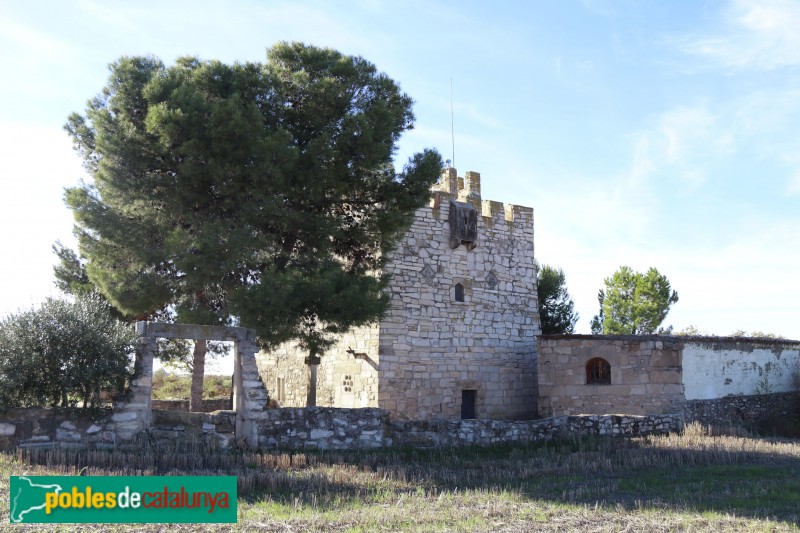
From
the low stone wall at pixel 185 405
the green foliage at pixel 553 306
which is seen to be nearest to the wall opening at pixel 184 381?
the low stone wall at pixel 185 405

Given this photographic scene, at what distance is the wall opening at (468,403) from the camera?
17500 mm

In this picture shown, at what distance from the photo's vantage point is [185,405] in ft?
61.7

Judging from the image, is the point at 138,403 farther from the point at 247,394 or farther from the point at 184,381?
Answer: the point at 184,381

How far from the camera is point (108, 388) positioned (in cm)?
1108

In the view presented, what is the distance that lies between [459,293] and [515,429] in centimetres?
480

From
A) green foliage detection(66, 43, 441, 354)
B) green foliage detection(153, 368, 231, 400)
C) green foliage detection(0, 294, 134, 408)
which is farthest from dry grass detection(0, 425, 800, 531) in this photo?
green foliage detection(153, 368, 231, 400)

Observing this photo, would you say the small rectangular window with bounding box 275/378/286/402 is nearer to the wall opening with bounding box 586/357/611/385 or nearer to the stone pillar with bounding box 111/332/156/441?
the stone pillar with bounding box 111/332/156/441

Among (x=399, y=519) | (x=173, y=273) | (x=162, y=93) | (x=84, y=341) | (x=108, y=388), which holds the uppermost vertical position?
(x=162, y=93)

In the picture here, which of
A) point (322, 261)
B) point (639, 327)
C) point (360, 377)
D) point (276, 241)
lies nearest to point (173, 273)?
point (276, 241)

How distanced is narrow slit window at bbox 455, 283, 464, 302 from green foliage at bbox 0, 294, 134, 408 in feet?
29.4

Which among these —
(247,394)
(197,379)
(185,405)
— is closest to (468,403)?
(197,379)

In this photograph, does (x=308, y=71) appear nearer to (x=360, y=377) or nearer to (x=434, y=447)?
(x=360, y=377)

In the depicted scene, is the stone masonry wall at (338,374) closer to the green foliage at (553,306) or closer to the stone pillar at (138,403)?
the stone pillar at (138,403)

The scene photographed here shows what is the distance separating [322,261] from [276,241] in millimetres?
1223
